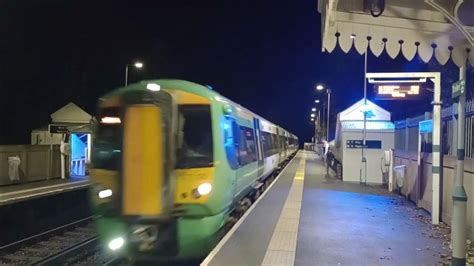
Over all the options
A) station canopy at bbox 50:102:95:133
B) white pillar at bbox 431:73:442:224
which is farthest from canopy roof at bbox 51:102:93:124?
white pillar at bbox 431:73:442:224

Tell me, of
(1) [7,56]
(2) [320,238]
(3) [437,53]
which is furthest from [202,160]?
(1) [7,56]

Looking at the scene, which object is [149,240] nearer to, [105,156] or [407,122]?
[105,156]

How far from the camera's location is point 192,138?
838cm

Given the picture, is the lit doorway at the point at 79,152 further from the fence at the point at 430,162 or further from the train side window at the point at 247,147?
Answer: the fence at the point at 430,162

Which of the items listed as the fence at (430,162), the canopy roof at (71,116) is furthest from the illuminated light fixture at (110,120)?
the canopy roof at (71,116)

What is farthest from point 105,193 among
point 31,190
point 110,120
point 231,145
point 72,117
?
point 72,117

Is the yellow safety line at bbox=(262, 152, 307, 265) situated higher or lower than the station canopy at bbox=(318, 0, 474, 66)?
lower

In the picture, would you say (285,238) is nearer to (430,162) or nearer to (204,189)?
(204,189)

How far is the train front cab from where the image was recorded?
7805 mm

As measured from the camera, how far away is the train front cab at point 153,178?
25.6ft

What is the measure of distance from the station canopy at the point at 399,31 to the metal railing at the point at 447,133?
138 centimetres

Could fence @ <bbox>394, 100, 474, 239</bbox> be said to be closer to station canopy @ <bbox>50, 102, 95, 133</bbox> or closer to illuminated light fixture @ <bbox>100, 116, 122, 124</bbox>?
illuminated light fixture @ <bbox>100, 116, 122, 124</bbox>

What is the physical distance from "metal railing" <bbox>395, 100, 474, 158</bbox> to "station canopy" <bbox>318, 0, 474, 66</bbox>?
54.2 inches

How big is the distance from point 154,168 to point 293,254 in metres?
2.31
